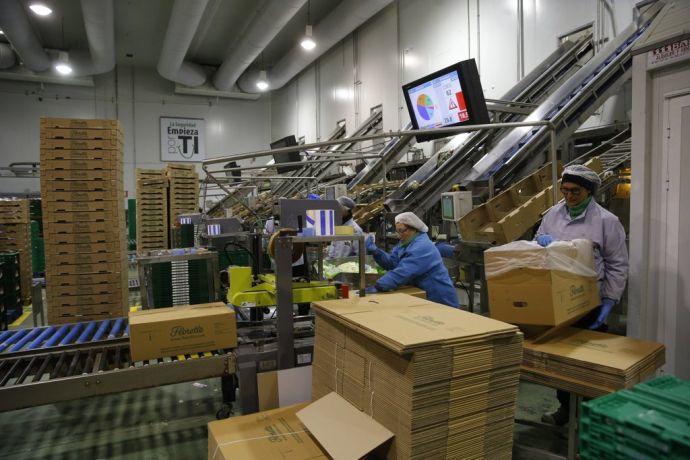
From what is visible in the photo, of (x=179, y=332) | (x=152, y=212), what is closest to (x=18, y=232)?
(x=152, y=212)

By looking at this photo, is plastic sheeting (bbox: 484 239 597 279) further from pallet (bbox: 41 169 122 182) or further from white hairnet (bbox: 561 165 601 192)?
pallet (bbox: 41 169 122 182)

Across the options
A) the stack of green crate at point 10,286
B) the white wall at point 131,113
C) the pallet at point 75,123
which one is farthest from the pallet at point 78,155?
the white wall at point 131,113

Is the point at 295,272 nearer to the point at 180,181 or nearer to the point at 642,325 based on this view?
the point at 642,325

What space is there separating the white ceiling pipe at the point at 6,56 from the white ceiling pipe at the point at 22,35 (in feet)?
2.22

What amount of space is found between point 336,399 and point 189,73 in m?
13.1

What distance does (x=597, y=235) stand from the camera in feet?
8.39

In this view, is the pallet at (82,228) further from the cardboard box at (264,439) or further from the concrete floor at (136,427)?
the cardboard box at (264,439)

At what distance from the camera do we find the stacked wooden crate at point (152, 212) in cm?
948

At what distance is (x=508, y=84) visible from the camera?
726cm

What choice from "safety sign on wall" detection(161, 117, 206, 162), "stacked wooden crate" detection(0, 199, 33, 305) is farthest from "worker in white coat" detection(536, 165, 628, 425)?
"safety sign on wall" detection(161, 117, 206, 162)

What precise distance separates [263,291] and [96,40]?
32.1 ft

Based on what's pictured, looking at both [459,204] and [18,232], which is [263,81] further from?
[459,204]

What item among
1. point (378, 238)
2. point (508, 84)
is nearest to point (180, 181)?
point (378, 238)

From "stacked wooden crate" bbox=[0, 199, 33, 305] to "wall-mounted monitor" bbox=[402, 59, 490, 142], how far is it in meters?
6.03
